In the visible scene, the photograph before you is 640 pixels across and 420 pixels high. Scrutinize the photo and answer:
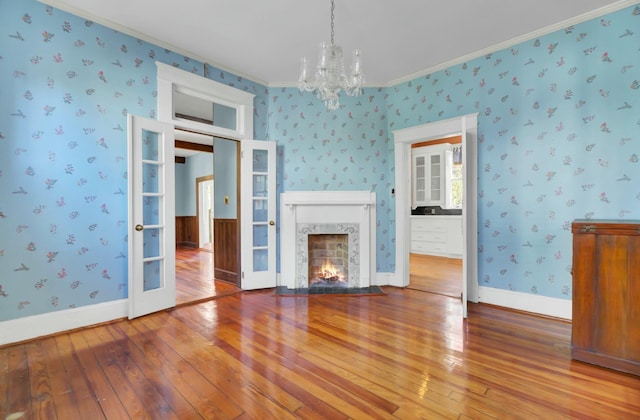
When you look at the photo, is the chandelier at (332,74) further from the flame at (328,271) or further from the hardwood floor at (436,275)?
the hardwood floor at (436,275)

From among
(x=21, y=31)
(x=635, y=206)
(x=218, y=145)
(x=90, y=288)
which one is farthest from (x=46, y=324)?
(x=635, y=206)

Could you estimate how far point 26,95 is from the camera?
2.38 meters

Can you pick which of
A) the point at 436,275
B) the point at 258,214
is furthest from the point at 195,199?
the point at 436,275

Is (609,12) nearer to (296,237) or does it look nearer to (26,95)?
(296,237)

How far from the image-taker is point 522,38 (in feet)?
10.0

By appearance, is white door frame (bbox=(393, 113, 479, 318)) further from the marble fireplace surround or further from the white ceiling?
the white ceiling

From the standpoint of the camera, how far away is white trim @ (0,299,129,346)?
2307 mm

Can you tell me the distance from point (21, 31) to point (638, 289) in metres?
5.04

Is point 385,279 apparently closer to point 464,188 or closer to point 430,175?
point 464,188

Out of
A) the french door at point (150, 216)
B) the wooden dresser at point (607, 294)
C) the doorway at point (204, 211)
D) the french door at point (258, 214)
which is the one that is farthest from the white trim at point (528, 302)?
the doorway at point (204, 211)

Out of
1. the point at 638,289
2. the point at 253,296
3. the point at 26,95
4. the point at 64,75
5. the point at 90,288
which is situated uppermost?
the point at 64,75

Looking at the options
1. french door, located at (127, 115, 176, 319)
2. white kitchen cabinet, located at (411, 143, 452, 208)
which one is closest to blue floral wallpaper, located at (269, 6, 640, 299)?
french door, located at (127, 115, 176, 319)

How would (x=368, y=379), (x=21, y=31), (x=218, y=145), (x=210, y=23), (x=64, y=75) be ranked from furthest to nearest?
(x=218, y=145), (x=210, y=23), (x=64, y=75), (x=21, y=31), (x=368, y=379)

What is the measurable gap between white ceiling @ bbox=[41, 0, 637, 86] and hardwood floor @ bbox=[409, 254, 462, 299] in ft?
9.83
